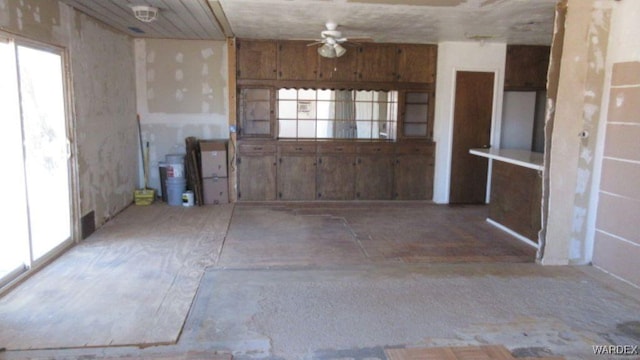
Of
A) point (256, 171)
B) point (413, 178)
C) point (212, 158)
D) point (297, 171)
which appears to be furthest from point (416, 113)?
point (212, 158)

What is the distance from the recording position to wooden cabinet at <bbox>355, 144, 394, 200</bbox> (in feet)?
23.4

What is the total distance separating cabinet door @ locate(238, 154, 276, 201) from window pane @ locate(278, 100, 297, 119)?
68 cm

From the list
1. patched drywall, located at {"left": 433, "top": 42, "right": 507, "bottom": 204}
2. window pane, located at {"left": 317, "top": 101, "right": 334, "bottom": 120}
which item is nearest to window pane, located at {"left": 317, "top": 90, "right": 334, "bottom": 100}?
window pane, located at {"left": 317, "top": 101, "right": 334, "bottom": 120}

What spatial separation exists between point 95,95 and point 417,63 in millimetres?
4481

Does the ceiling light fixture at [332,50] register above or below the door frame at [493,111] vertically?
above

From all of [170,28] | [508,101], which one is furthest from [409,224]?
[170,28]

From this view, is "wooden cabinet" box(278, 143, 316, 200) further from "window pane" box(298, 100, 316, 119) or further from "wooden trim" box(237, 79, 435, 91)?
"wooden trim" box(237, 79, 435, 91)

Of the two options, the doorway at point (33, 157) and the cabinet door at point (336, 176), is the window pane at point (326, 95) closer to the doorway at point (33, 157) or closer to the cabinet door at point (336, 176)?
the cabinet door at point (336, 176)

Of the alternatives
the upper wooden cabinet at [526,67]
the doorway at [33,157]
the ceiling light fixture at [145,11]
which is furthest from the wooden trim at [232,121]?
the upper wooden cabinet at [526,67]

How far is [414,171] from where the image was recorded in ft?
23.8

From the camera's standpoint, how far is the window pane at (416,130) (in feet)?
24.0

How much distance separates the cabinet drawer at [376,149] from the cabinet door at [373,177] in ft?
0.21

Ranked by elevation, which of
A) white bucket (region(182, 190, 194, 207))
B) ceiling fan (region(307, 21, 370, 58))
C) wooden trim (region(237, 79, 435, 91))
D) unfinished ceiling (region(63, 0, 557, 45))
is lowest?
white bucket (region(182, 190, 194, 207))

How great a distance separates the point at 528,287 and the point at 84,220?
4.39 m
